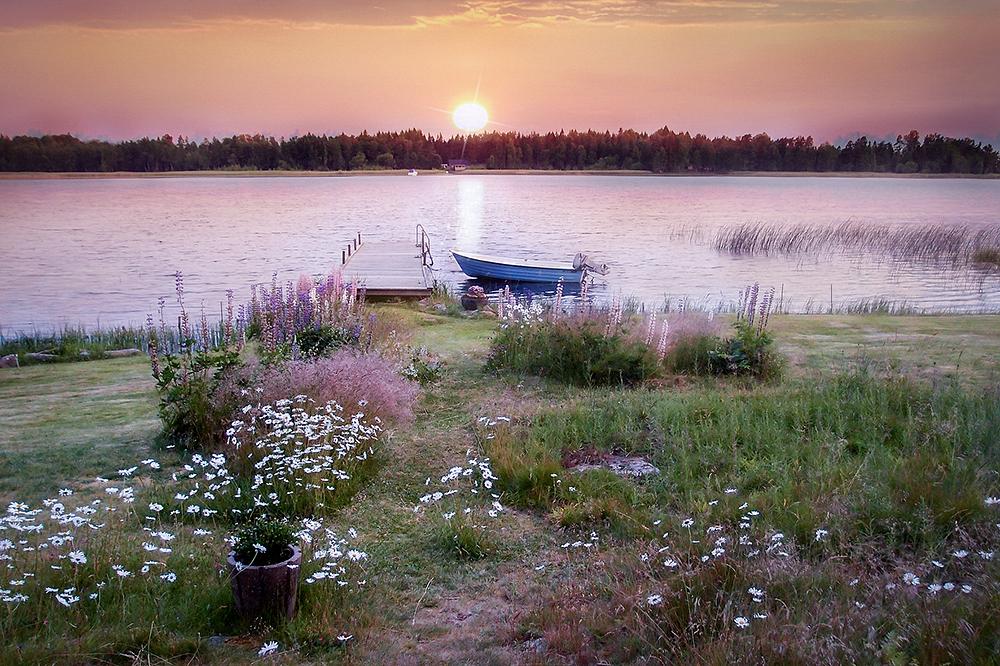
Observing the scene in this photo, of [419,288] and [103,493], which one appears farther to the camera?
[419,288]

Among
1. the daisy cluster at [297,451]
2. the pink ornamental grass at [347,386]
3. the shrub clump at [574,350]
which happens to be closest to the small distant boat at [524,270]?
the shrub clump at [574,350]

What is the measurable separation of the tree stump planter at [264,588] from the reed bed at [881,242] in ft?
122

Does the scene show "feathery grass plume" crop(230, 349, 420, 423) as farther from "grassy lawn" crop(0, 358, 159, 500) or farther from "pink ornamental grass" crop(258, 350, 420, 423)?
"grassy lawn" crop(0, 358, 159, 500)

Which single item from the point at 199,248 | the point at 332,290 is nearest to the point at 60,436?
the point at 332,290

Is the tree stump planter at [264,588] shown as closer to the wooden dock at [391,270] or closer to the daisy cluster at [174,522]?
the daisy cluster at [174,522]

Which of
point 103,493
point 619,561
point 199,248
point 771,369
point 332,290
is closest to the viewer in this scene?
point 619,561

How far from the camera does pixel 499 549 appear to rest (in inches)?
212

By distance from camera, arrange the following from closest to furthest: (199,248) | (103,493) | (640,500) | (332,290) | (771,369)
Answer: (640,500) < (103,493) < (771,369) < (332,290) < (199,248)

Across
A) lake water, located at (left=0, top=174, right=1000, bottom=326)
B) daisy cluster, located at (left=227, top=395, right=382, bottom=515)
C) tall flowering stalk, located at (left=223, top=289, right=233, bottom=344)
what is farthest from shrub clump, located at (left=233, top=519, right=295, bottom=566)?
lake water, located at (left=0, top=174, right=1000, bottom=326)

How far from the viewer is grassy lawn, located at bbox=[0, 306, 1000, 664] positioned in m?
3.74

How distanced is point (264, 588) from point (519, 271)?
964 inches

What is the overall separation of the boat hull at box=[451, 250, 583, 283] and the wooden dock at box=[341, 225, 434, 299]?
1.87 metres

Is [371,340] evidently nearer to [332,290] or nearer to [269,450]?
[332,290]

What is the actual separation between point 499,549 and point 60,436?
5423 mm
